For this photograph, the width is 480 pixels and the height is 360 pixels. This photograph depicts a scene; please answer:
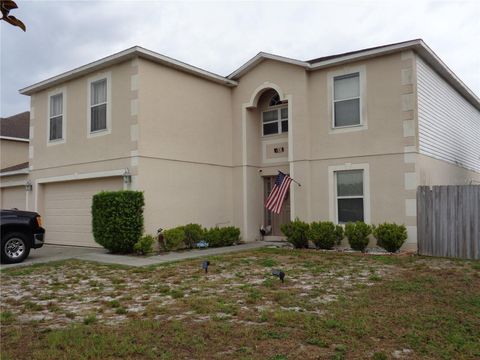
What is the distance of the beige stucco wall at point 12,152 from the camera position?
2191 cm

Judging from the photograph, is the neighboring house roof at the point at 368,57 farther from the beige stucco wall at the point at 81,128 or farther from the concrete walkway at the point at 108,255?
the concrete walkway at the point at 108,255

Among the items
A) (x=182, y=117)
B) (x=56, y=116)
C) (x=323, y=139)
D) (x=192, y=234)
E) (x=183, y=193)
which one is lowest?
(x=192, y=234)

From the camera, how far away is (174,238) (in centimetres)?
1316

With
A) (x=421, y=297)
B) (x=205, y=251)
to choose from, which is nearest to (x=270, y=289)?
(x=421, y=297)

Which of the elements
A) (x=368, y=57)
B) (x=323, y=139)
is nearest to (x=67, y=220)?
(x=323, y=139)

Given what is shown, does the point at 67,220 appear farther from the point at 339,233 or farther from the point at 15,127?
the point at 15,127

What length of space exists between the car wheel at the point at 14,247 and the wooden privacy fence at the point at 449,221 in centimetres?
1059

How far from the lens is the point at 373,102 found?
43.1ft

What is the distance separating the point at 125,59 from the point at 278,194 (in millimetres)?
6378

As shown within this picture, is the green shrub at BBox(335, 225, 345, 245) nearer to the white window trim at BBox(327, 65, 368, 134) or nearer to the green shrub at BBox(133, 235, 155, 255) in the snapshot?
the white window trim at BBox(327, 65, 368, 134)

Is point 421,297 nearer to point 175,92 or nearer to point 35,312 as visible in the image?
point 35,312

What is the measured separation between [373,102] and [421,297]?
7.66 m

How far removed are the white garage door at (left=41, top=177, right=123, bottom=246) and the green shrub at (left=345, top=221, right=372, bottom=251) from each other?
7.16 m

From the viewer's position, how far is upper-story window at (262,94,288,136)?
51.9 ft
